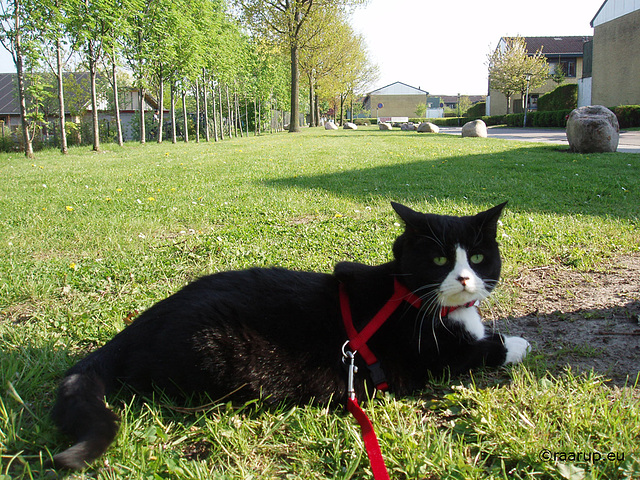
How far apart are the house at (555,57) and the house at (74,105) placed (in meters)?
45.6

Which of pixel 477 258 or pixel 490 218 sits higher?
pixel 490 218

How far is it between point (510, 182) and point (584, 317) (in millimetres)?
5169

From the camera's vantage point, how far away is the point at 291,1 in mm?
29766

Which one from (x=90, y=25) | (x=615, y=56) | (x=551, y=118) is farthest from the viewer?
(x=615, y=56)

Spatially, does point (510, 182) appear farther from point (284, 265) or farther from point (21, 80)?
point (21, 80)

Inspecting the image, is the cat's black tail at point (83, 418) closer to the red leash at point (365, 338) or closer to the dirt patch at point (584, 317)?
the red leash at point (365, 338)

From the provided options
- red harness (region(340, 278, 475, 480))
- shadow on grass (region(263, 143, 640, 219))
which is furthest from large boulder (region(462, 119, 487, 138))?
red harness (region(340, 278, 475, 480))

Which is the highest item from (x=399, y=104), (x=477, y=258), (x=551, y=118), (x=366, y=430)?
(x=399, y=104)

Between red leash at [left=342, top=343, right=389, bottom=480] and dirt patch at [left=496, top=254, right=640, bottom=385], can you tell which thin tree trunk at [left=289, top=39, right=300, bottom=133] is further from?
red leash at [left=342, top=343, right=389, bottom=480]

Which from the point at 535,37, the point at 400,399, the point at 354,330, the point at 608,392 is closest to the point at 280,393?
A: the point at 354,330

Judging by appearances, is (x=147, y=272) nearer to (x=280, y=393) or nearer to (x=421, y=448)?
(x=280, y=393)

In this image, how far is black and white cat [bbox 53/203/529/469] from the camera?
1780 millimetres

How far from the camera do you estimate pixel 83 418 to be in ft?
4.90

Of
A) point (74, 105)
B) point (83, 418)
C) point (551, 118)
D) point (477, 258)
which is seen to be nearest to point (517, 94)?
point (551, 118)
